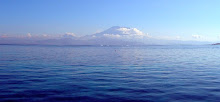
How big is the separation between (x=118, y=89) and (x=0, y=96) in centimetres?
893

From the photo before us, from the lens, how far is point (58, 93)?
1570cm

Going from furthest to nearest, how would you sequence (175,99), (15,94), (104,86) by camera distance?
(104,86), (15,94), (175,99)

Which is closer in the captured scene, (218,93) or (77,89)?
(218,93)

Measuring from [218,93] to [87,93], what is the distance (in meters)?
10.1

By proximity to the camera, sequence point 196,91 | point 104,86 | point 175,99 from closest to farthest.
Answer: point 175,99
point 196,91
point 104,86

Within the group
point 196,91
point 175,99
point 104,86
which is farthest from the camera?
point 104,86

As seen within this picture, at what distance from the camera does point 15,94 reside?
1545cm

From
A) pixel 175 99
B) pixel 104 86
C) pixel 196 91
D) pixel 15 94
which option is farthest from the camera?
pixel 104 86

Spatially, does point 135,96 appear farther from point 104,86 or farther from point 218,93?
point 218,93

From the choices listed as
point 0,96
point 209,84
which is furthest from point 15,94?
point 209,84

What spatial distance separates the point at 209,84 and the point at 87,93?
11.7 meters

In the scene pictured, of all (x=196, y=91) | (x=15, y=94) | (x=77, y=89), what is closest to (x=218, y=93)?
(x=196, y=91)

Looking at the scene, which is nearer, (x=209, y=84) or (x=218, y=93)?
(x=218, y=93)

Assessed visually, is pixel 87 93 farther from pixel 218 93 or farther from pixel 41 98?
pixel 218 93
